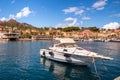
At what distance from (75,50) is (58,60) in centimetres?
588

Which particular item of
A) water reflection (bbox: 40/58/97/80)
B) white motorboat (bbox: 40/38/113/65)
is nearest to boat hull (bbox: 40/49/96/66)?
white motorboat (bbox: 40/38/113/65)

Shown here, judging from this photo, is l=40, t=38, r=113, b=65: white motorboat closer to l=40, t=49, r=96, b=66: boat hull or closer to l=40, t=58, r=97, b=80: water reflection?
Answer: l=40, t=49, r=96, b=66: boat hull

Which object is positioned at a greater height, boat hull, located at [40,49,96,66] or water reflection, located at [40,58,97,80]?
boat hull, located at [40,49,96,66]

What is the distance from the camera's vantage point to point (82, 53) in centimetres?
3684

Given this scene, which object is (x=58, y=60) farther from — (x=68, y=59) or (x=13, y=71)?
(x=13, y=71)

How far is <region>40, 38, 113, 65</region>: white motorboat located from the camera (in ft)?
117

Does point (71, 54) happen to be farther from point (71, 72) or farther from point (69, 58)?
point (71, 72)

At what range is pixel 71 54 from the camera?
38.0m

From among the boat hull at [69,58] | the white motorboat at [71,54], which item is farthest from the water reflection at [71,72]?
the white motorboat at [71,54]

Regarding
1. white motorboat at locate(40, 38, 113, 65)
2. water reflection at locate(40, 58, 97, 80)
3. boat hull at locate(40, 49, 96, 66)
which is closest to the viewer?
water reflection at locate(40, 58, 97, 80)

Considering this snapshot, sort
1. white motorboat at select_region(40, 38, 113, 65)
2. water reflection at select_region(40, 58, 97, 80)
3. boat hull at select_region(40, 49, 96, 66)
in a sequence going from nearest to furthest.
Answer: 1. water reflection at select_region(40, 58, 97, 80)
2. white motorboat at select_region(40, 38, 113, 65)
3. boat hull at select_region(40, 49, 96, 66)

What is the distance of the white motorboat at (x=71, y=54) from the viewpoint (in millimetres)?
35812

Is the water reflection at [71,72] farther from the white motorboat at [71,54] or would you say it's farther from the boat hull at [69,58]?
the white motorboat at [71,54]

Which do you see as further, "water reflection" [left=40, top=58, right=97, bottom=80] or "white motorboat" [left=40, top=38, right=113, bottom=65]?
"white motorboat" [left=40, top=38, right=113, bottom=65]
